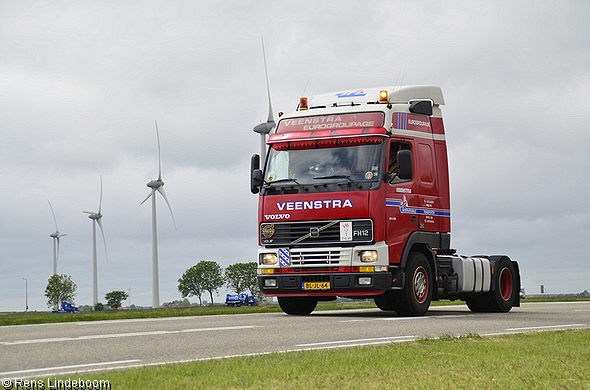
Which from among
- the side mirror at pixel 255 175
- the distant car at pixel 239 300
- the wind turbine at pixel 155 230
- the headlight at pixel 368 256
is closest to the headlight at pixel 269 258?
the side mirror at pixel 255 175

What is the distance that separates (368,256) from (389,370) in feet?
24.6

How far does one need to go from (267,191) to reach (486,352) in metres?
7.56

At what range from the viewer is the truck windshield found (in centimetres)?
1401

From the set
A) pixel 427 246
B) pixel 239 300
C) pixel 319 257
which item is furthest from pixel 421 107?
pixel 239 300

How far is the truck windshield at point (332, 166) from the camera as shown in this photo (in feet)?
46.0

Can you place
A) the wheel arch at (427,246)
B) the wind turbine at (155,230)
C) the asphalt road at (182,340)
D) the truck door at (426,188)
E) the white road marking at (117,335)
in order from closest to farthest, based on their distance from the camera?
the asphalt road at (182,340)
the white road marking at (117,335)
the wheel arch at (427,246)
the truck door at (426,188)
the wind turbine at (155,230)

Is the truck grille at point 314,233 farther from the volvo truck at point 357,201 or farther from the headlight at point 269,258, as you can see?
the headlight at point 269,258

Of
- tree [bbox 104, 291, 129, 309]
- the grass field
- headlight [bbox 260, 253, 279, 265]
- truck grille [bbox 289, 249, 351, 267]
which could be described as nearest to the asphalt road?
the grass field

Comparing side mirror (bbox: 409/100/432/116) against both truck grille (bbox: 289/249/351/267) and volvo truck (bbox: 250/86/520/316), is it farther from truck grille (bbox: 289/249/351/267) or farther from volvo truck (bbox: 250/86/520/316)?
truck grille (bbox: 289/249/351/267)

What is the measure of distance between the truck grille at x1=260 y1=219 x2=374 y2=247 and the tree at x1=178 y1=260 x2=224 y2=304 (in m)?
88.9

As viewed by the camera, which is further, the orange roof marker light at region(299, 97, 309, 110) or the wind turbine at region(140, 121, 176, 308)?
the wind turbine at region(140, 121, 176, 308)

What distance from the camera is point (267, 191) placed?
47.9 feet

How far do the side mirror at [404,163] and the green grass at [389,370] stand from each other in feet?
20.2

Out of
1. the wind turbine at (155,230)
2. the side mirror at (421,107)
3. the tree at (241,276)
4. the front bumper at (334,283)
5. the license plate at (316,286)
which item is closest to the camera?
the front bumper at (334,283)
